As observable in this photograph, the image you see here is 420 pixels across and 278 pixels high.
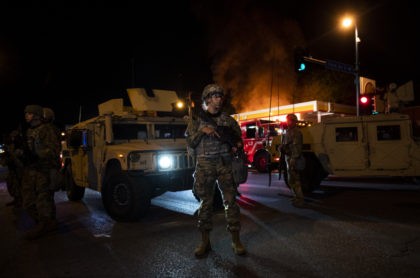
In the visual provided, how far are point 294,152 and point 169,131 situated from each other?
8.46 ft

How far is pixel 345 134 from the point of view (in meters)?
8.36

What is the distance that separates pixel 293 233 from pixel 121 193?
2.90 metres

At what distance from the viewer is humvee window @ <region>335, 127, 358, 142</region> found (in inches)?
326

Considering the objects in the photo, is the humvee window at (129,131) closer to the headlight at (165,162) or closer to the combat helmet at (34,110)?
the headlight at (165,162)

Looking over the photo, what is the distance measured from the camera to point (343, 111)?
23.1 meters

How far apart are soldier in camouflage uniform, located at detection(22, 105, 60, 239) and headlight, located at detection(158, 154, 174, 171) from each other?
5.28 ft

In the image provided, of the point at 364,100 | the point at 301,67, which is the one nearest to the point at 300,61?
the point at 301,67

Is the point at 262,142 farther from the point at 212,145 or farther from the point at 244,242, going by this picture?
the point at 212,145

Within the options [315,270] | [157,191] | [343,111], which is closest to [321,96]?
[343,111]

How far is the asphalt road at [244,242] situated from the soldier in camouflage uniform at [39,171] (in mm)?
274

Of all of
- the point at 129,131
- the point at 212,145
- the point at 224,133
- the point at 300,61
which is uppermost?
the point at 300,61

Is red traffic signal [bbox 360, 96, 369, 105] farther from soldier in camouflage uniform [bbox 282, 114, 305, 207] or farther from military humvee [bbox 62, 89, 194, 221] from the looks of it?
military humvee [bbox 62, 89, 194, 221]

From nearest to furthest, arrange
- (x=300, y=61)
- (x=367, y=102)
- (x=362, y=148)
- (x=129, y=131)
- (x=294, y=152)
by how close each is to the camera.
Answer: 1. (x=294, y=152)
2. (x=129, y=131)
3. (x=362, y=148)
4. (x=367, y=102)
5. (x=300, y=61)

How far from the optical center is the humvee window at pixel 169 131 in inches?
→ 284
